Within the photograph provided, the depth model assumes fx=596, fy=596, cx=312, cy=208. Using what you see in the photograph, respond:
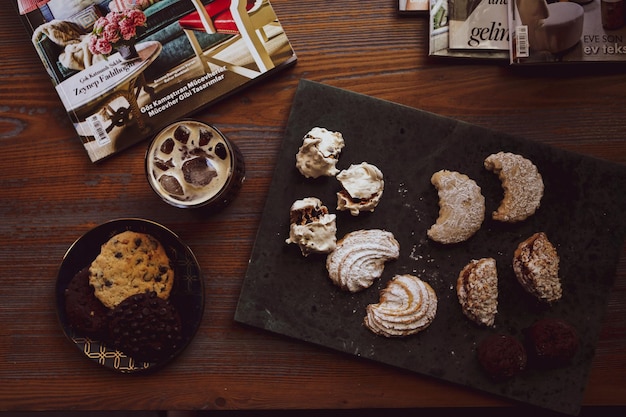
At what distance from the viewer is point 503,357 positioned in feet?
3.99

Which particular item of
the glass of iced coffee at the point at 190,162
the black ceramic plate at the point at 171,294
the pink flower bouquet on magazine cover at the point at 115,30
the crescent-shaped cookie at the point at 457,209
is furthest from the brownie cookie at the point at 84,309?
the crescent-shaped cookie at the point at 457,209

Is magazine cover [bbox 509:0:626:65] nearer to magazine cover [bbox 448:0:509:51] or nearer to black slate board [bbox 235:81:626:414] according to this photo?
magazine cover [bbox 448:0:509:51]

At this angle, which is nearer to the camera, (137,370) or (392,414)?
(137,370)

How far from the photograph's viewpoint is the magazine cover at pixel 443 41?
1.31 metres

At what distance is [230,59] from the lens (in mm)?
1329

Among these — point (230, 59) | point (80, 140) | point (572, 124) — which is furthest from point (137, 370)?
point (572, 124)

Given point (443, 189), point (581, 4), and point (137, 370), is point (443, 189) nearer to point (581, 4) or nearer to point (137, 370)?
point (581, 4)

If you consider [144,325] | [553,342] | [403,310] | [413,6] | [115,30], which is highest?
[115,30]

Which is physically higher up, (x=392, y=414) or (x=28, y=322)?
(x=28, y=322)

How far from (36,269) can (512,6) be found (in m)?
1.21

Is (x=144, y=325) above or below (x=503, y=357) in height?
above

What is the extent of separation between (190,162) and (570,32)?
85 cm

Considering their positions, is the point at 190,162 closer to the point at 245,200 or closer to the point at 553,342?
the point at 245,200

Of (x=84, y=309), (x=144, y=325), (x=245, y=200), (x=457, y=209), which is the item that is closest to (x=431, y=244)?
(x=457, y=209)
